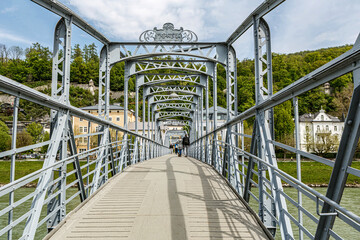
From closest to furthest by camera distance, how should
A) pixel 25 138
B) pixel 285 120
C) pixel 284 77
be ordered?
pixel 284 77, pixel 285 120, pixel 25 138

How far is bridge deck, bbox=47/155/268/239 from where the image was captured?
11.4 ft

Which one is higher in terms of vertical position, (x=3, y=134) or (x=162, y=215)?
(x=3, y=134)

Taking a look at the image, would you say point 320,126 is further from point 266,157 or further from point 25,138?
point 266,157

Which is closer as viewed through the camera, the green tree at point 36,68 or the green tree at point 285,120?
the green tree at point 36,68

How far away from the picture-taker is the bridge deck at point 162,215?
11.4 feet

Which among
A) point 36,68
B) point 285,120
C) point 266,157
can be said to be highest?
point 36,68

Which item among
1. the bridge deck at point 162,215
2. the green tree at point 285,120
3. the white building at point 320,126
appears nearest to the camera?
the bridge deck at point 162,215

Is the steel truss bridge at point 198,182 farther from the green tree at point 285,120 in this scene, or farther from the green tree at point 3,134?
the green tree at point 285,120

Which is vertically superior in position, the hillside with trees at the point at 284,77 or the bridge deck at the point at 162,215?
the hillside with trees at the point at 284,77

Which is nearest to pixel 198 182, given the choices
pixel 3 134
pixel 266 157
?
A: pixel 266 157

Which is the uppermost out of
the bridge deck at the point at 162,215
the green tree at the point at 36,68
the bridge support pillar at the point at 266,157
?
the green tree at the point at 36,68

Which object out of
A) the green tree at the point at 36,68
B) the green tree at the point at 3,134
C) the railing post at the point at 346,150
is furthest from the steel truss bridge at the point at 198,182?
the green tree at the point at 36,68

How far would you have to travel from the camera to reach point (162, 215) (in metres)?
4.09

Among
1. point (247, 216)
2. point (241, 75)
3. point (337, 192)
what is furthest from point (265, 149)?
point (241, 75)
